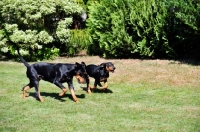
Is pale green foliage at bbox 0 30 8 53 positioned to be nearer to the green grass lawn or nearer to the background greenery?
the background greenery

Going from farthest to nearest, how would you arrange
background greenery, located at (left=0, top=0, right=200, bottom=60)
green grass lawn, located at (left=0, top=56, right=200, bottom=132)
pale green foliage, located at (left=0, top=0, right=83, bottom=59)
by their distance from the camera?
pale green foliage, located at (left=0, top=0, right=83, bottom=59) < background greenery, located at (left=0, top=0, right=200, bottom=60) < green grass lawn, located at (left=0, top=56, right=200, bottom=132)

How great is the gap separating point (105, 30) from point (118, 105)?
28.8 ft

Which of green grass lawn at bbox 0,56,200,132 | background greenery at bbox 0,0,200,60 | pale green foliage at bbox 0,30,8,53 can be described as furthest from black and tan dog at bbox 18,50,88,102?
pale green foliage at bbox 0,30,8,53

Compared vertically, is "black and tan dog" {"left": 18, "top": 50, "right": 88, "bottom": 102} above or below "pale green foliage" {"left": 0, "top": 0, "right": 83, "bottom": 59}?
below

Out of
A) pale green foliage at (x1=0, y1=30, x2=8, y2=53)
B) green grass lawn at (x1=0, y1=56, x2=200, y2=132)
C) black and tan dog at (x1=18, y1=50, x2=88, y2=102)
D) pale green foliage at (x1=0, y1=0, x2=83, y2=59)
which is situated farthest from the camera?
pale green foliage at (x1=0, y1=30, x2=8, y2=53)

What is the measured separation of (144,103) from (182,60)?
23.3 feet

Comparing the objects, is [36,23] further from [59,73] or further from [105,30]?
[59,73]

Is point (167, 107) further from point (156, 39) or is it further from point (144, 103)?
point (156, 39)

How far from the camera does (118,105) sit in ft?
31.2

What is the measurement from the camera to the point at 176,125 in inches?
305

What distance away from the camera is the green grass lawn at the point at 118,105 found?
25.2 ft

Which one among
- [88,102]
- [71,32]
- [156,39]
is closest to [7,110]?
[88,102]

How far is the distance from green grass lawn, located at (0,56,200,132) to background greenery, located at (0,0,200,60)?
220 cm

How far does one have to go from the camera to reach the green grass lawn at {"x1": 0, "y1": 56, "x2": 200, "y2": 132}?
303 inches
